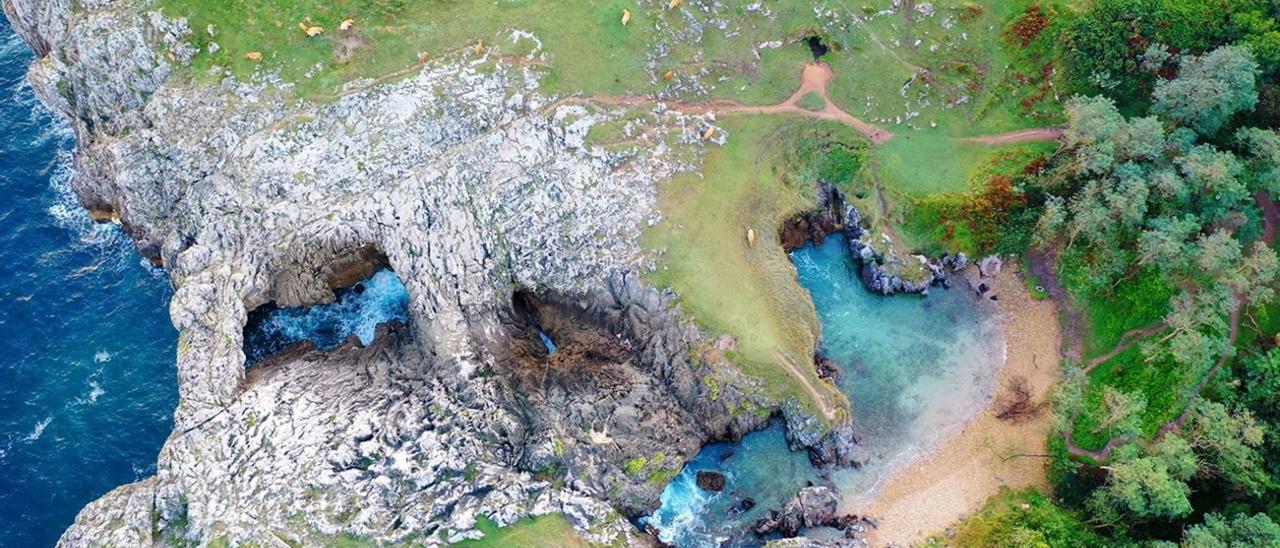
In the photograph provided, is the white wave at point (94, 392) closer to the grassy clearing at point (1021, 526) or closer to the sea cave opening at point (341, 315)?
the sea cave opening at point (341, 315)

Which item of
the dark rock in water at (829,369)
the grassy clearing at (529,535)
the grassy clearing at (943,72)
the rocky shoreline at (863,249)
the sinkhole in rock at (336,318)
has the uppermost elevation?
the grassy clearing at (943,72)

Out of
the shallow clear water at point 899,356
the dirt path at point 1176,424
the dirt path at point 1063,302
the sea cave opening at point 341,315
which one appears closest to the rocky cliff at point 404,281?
the sea cave opening at point 341,315

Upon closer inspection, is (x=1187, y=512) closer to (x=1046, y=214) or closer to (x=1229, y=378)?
(x=1229, y=378)

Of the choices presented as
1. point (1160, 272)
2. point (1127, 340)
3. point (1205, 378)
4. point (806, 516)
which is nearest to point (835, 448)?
point (806, 516)

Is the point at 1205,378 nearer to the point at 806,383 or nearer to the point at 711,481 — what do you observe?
the point at 806,383

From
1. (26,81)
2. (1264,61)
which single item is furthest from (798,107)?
(26,81)

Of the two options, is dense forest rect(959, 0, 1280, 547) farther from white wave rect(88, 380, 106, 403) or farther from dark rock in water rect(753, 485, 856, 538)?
white wave rect(88, 380, 106, 403)

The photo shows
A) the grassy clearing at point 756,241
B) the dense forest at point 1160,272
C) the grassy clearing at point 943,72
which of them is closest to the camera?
the dense forest at point 1160,272

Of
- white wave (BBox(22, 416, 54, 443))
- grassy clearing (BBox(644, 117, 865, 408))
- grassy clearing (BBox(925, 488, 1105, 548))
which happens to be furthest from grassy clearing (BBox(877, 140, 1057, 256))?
white wave (BBox(22, 416, 54, 443))
